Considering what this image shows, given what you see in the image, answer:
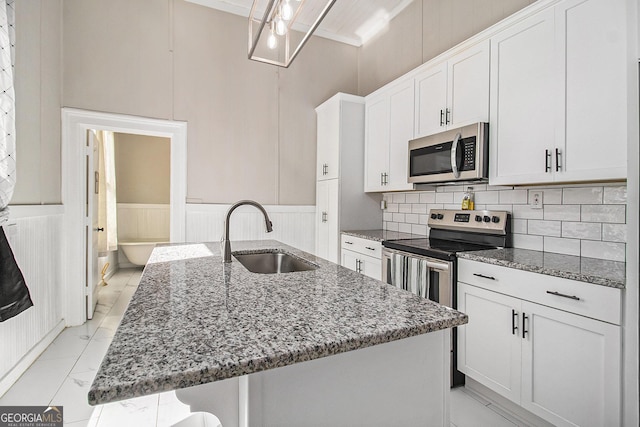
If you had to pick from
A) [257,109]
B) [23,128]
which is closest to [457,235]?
[257,109]

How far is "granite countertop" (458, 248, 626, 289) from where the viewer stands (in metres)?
1.43

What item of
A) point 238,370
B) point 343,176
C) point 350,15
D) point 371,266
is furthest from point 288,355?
point 350,15

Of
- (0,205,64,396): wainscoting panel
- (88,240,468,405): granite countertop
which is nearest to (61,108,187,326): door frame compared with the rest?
(0,205,64,396): wainscoting panel

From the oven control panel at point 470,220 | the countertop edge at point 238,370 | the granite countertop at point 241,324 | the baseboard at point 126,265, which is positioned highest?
the oven control panel at point 470,220

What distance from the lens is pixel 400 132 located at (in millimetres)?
3074

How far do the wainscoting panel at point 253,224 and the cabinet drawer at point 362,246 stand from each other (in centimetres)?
66

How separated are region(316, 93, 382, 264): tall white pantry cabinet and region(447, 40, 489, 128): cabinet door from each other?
124 centimetres

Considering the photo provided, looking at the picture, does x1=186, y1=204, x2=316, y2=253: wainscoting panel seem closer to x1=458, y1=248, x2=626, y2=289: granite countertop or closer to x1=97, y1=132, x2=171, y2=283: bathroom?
x1=458, y1=248, x2=626, y2=289: granite countertop

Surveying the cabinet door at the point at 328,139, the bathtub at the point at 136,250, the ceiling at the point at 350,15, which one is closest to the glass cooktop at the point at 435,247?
the cabinet door at the point at 328,139

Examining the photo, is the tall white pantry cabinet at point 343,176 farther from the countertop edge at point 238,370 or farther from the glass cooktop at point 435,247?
the countertop edge at point 238,370

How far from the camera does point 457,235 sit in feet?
8.92

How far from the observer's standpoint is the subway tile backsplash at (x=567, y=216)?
1798mm

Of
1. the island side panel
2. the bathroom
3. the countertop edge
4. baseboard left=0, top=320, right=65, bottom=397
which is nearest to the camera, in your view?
the countertop edge

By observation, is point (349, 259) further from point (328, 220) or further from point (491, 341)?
point (491, 341)
